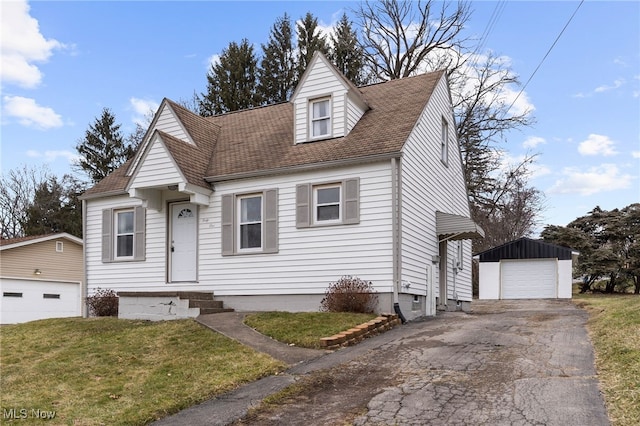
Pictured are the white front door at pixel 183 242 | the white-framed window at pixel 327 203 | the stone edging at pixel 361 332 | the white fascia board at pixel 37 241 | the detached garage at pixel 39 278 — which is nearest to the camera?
the stone edging at pixel 361 332

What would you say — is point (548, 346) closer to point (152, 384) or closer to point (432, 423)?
point (432, 423)

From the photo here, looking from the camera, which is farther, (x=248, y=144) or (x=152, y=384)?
(x=248, y=144)

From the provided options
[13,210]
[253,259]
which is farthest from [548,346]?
[13,210]

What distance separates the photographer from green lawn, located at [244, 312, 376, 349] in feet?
33.8

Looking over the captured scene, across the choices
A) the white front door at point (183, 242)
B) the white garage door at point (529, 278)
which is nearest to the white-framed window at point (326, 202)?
the white front door at point (183, 242)

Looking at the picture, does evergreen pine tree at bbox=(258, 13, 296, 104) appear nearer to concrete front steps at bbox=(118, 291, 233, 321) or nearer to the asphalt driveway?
concrete front steps at bbox=(118, 291, 233, 321)

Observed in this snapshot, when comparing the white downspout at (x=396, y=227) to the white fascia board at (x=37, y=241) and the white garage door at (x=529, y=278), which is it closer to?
the white garage door at (x=529, y=278)

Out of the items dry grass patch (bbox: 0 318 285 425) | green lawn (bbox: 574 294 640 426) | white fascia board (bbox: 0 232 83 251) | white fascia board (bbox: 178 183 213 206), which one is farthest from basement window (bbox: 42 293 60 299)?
green lawn (bbox: 574 294 640 426)

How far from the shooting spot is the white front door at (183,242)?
1537cm

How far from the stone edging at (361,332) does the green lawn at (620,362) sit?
3892mm

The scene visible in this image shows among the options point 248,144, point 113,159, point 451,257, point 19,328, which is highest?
point 113,159

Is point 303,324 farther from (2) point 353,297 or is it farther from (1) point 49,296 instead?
(1) point 49,296

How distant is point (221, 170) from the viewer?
15.2 m

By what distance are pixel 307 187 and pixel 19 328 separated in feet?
26.6
